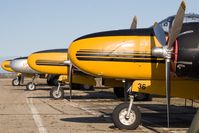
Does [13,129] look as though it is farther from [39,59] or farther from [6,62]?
[6,62]

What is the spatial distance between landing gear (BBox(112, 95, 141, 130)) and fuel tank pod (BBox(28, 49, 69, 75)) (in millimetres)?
12020

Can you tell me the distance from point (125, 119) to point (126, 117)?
6 centimetres

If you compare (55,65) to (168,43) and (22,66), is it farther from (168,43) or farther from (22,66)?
(168,43)

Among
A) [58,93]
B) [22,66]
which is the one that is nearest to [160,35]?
[58,93]

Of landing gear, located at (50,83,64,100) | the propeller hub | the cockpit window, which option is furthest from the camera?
landing gear, located at (50,83,64,100)

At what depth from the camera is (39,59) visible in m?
21.9

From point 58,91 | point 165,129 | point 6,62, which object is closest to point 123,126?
point 165,129

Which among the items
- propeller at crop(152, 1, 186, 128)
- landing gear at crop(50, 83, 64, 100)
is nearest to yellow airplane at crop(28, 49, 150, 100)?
landing gear at crop(50, 83, 64, 100)

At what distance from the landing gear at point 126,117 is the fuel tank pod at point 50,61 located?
39.4ft

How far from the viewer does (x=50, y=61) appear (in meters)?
21.7

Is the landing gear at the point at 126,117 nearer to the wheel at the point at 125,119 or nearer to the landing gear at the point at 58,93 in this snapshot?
the wheel at the point at 125,119

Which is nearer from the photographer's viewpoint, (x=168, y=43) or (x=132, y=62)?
(x=168, y=43)

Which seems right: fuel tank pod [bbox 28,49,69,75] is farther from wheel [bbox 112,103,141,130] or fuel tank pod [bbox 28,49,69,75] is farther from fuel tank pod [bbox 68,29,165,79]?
wheel [bbox 112,103,141,130]

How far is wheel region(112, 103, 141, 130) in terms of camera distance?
9283mm
